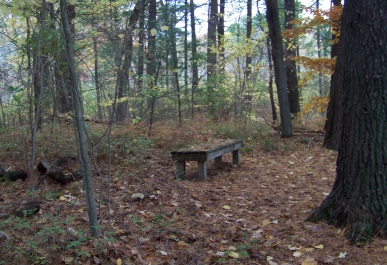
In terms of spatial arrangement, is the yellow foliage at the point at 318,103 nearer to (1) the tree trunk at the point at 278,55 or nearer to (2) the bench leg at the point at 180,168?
(1) the tree trunk at the point at 278,55

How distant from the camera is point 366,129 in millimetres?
3506

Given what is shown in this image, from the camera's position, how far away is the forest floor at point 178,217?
2.97 m

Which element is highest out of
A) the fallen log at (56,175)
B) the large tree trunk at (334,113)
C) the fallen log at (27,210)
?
the large tree trunk at (334,113)

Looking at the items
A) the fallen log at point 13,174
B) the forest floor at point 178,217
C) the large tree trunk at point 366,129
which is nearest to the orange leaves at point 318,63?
the forest floor at point 178,217

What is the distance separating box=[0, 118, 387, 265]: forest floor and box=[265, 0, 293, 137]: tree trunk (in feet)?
9.23

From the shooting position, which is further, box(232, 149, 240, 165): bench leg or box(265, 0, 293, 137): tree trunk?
box(265, 0, 293, 137): tree trunk

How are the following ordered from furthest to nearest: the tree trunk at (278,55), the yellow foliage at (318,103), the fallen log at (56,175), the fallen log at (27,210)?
the tree trunk at (278,55), the yellow foliage at (318,103), the fallen log at (56,175), the fallen log at (27,210)

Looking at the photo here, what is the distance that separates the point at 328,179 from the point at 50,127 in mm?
5964

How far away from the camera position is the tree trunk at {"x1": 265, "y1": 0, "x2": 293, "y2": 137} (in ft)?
32.6

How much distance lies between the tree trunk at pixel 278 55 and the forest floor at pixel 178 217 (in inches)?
111

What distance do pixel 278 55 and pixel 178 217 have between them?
732 cm

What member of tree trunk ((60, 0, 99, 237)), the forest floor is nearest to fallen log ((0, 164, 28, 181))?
the forest floor

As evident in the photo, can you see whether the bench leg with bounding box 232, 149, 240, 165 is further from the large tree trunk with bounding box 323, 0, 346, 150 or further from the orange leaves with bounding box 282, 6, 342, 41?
the orange leaves with bounding box 282, 6, 342, 41

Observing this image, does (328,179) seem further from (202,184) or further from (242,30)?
(242,30)
